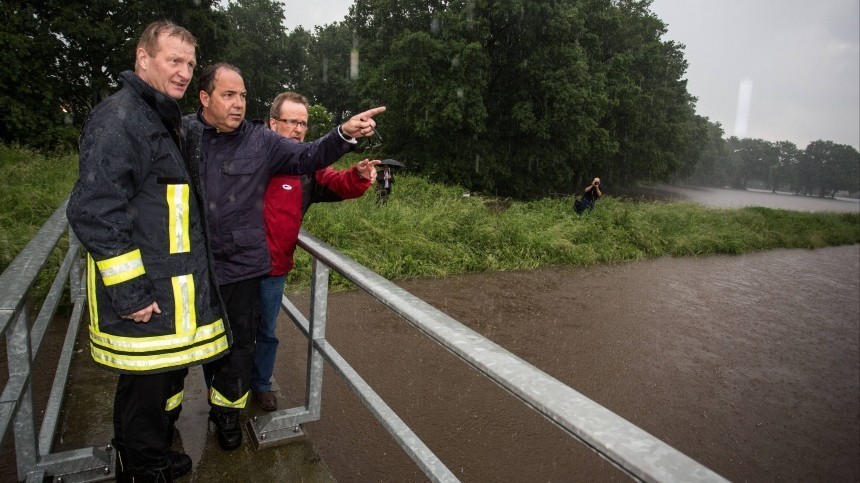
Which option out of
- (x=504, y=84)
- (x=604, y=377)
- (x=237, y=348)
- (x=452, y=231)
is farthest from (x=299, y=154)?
(x=504, y=84)

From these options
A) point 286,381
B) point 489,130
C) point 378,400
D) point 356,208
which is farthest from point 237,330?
point 489,130

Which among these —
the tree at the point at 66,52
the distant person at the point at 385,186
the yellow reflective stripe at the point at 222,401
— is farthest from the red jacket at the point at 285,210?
the tree at the point at 66,52

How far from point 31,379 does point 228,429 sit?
0.85 m

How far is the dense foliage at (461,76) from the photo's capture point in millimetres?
22062

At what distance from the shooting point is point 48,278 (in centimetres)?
539

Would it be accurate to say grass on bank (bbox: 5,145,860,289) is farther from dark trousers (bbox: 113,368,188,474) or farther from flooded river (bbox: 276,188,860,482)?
dark trousers (bbox: 113,368,188,474)

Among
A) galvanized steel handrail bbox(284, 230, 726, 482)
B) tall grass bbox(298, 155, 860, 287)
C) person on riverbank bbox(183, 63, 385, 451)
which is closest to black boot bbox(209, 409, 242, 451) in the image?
person on riverbank bbox(183, 63, 385, 451)

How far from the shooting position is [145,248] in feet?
5.66

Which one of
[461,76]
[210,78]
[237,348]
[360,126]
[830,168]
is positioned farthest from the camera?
[830,168]

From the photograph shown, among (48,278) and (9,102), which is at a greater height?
(9,102)

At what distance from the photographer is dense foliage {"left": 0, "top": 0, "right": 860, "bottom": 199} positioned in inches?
869

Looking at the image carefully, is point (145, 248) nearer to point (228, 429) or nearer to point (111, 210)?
point (111, 210)

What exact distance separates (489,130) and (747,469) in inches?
945

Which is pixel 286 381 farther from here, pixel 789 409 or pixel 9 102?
pixel 9 102
